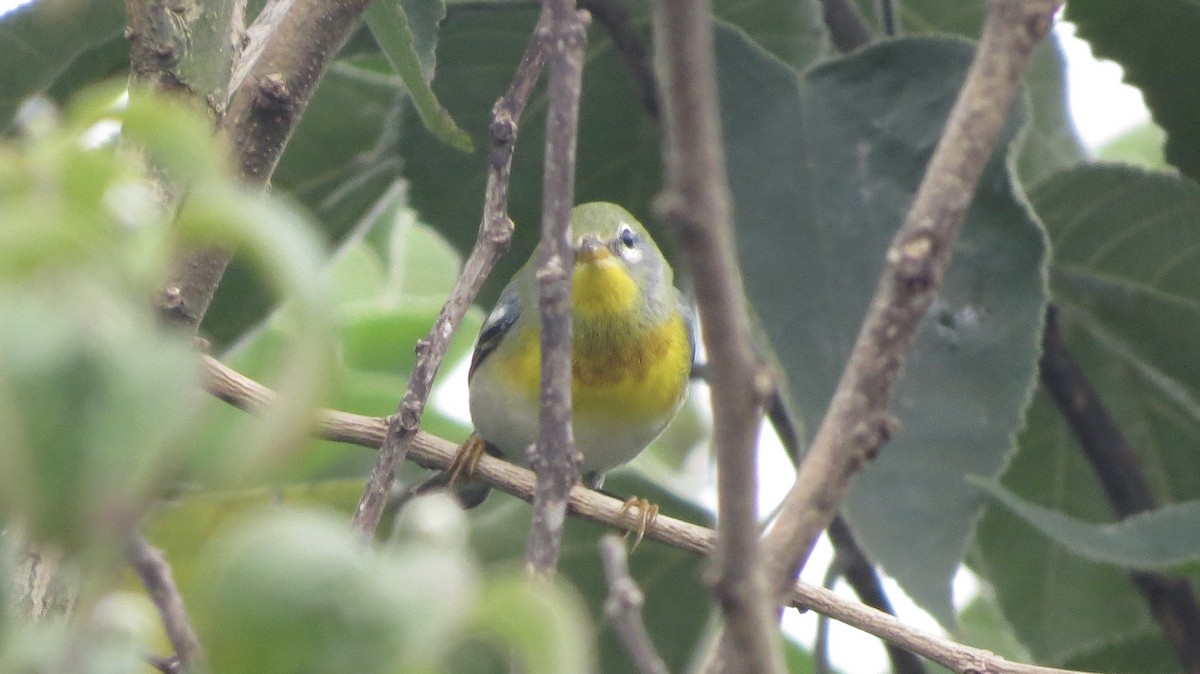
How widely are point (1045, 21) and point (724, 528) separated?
1.10ft

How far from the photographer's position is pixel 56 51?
5.88 ft

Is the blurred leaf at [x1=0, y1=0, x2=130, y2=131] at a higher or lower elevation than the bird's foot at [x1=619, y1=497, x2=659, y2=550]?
higher

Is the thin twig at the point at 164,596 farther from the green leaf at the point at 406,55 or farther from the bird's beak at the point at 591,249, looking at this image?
the bird's beak at the point at 591,249

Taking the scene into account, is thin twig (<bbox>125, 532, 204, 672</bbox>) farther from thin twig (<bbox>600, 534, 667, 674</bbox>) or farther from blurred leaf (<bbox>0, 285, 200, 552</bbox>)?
thin twig (<bbox>600, 534, 667, 674</bbox>)

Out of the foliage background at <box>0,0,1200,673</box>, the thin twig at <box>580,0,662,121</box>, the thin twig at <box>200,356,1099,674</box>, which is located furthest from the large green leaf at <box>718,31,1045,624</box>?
the thin twig at <box>200,356,1099,674</box>

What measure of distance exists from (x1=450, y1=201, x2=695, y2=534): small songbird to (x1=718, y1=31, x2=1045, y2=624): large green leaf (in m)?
0.57

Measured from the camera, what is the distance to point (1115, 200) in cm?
219

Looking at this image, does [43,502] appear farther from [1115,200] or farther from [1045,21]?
[1115,200]

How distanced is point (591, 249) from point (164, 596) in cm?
219

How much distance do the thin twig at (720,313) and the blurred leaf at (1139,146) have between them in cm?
292

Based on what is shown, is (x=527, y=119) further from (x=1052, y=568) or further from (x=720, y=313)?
(x=720, y=313)

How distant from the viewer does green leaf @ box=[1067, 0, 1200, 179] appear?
1.95 meters

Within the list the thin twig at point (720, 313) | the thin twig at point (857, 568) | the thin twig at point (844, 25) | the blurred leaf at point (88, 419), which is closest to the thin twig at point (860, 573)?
the thin twig at point (857, 568)

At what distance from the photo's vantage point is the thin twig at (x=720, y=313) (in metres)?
0.49
